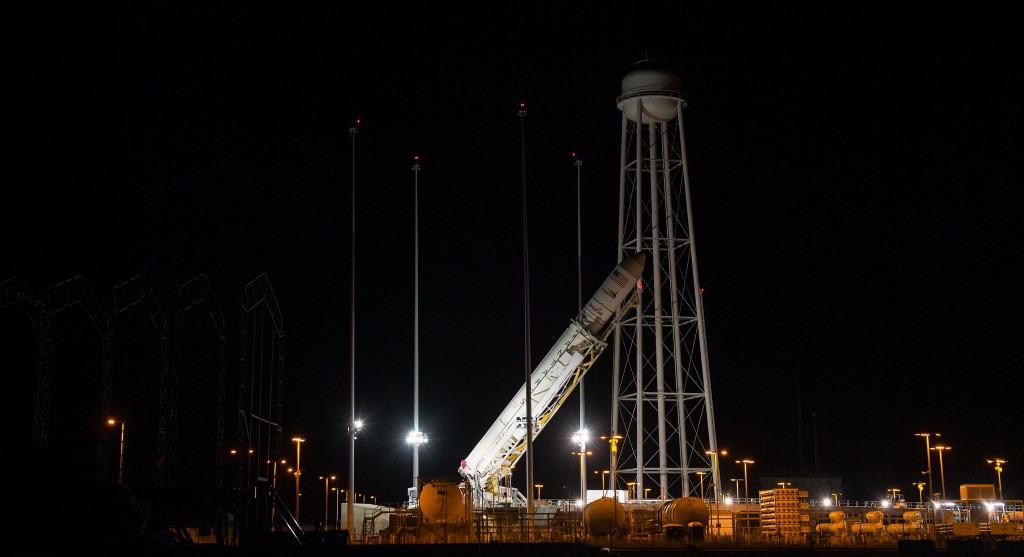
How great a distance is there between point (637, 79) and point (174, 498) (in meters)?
Result: 31.5

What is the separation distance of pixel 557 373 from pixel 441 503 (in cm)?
900

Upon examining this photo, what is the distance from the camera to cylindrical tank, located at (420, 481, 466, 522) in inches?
1779

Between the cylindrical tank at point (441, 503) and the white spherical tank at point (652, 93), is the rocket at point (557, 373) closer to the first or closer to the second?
the cylindrical tank at point (441, 503)

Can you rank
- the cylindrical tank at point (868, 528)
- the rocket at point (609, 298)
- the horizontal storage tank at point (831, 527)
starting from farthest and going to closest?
the cylindrical tank at point (868, 528) < the horizontal storage tank at point (831, 527) < the rocket at point (609, 298)

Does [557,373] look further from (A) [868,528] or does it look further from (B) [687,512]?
(A) [868,528]

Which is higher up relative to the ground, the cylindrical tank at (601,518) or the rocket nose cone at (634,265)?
the rocket nose cone at (634,265)

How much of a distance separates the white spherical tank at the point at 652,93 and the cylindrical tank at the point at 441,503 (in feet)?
75.2

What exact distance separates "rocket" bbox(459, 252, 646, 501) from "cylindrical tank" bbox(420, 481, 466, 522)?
6453 millimetres

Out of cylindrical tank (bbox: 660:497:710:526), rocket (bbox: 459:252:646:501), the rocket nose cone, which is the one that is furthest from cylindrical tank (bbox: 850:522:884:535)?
the rocket nose cone

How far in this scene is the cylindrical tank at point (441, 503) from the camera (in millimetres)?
45188

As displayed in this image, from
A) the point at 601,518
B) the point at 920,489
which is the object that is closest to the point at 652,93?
the point at 601,518

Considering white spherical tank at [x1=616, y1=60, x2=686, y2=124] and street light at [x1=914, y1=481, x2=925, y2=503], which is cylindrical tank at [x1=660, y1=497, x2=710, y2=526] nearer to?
white spherical tank at [x1=616, y1=60, x2=686, y2=124]

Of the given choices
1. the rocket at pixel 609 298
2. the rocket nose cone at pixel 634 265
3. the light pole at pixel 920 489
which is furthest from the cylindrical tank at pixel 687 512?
the light pole at pixel 920 489

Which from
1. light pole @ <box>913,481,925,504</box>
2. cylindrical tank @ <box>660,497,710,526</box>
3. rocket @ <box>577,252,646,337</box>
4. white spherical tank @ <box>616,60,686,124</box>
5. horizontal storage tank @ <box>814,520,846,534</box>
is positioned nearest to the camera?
cylindrical tank @ <box>660,497,710,526</box>
